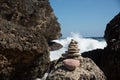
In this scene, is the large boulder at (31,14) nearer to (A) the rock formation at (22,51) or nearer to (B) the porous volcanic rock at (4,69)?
(A) the rock formation at (22,51)

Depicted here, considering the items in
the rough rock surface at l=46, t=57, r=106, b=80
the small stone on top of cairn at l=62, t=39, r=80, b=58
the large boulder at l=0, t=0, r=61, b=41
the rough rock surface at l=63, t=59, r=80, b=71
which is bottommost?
the rough rock surface at l=46, t=57, r=106, b=80

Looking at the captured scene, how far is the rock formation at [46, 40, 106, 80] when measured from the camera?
4226mm

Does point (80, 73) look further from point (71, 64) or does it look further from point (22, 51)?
point (22, 51)

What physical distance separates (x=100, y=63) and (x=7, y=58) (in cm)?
197

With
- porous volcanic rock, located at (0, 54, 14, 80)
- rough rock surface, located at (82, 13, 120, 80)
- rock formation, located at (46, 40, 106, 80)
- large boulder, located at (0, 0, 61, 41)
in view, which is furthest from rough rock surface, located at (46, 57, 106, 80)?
large boulder, located at (0, 0, 61, 41)

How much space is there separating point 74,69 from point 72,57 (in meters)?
0.28

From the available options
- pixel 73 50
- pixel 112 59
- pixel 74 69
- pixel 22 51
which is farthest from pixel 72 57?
pixel 22 51

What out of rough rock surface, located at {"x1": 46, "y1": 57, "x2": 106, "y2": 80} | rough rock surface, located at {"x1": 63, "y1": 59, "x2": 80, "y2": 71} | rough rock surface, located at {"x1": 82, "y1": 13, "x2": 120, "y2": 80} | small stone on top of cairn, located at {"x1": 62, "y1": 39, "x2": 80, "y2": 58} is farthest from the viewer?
rough rock surface, located at {"x1": 82, "y1": 13, "x2": 120, "y2": 80}

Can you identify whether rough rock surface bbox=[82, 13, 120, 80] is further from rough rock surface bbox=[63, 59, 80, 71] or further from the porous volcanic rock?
rough rock surface bbox=[63, 59, 80, 71]

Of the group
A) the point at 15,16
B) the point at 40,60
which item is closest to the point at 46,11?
the point at 15,16

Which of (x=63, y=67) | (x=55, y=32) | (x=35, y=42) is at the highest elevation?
(x=55, y=32)

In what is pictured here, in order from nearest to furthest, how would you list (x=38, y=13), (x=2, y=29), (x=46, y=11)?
1. (x=2, y=29)
2. (x=38, y=13)
3. (x=46, y=11)

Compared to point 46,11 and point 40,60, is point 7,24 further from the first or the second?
point 46,11

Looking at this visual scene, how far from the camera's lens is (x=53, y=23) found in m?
16.6
